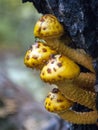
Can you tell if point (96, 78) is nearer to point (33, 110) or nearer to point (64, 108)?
point (64, 108)

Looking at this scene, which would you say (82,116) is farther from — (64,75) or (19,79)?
(19,79)

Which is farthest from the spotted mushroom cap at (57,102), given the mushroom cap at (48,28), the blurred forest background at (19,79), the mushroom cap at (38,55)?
the blurred forest background at (19,79)

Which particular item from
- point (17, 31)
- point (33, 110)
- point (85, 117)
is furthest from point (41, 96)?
point (85, 117)

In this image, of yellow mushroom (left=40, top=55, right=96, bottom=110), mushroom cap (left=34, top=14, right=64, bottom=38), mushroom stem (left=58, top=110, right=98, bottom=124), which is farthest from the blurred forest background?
mushroom cap (left=34, top=14, right=64, bottom=38)

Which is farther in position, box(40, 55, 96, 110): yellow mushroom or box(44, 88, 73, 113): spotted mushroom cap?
box(44, 88, 73, 113): spotted mushroom cap

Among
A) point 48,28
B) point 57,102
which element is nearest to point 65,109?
point 57,102

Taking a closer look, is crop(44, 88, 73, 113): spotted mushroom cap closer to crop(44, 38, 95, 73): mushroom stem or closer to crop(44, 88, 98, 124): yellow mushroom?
crop(44, 88, 98, 124): yellow mushroom
